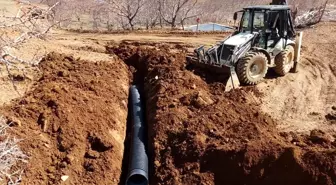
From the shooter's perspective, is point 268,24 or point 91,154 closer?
point 91,154

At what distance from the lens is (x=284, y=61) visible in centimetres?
1285

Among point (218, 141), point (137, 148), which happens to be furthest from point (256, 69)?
point (137, 148)

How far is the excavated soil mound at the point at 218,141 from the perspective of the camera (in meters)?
6.96

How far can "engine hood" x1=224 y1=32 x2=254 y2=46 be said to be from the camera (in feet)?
39.4

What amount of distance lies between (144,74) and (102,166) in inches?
209

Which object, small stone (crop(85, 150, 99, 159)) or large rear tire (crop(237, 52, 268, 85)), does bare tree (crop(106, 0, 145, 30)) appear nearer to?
large rear tire (crop(237, 52, 268, 85))

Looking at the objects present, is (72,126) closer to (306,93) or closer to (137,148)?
(137,148)

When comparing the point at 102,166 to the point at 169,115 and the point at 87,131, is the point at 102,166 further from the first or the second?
the point at 169,115

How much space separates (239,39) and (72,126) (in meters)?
6.12

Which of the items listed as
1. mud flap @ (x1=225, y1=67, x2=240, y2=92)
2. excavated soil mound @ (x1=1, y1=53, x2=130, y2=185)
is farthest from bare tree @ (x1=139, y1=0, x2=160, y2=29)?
excavated soil mound @ (x1=1, y1=53, x2=130, y2=185)

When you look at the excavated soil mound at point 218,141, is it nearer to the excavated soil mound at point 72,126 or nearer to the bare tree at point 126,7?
the excavated soil mound at point 72,126

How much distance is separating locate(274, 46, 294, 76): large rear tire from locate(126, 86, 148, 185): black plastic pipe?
5018 millimetres

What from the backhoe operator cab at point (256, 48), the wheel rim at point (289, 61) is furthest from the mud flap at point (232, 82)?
the wheel rim at point (289, 61)

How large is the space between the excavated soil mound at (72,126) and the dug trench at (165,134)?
0.07ft
